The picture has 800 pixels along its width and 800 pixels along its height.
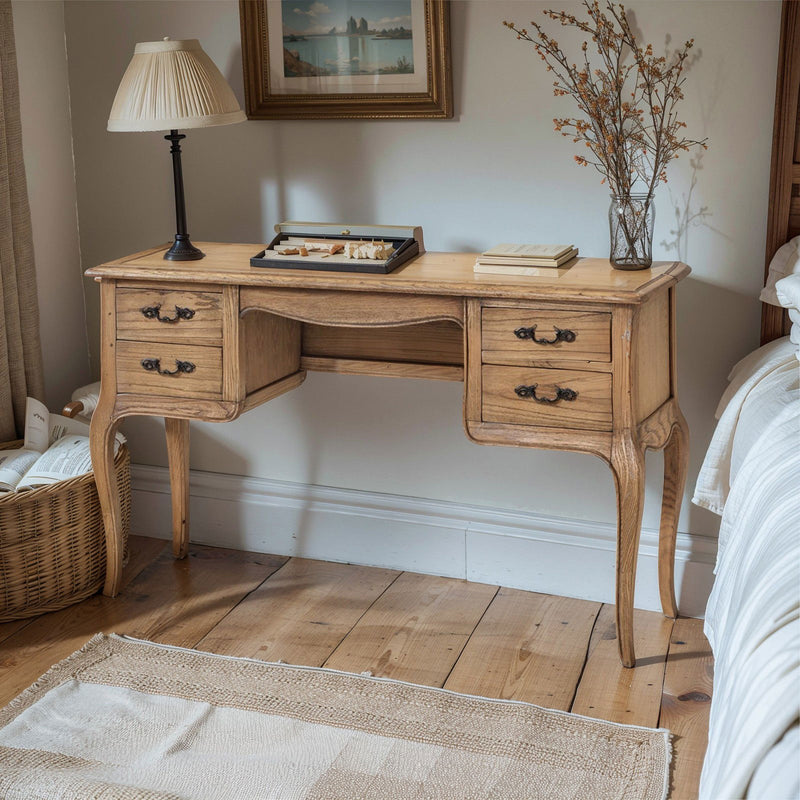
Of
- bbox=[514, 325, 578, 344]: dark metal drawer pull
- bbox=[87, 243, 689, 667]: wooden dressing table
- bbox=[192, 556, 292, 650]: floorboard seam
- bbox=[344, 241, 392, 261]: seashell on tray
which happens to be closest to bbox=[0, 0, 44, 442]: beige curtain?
bbox=[87, 243, 689, 667]: wooden dressing table

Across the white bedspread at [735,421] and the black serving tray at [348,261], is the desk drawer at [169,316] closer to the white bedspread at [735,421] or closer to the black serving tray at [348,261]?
the black serving tray at [348,261]

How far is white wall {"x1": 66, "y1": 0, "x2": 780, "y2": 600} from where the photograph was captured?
2139 millimetres

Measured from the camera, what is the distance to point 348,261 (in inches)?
81.0

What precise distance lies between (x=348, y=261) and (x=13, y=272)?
98cm

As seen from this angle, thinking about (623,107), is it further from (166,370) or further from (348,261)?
(166,370)

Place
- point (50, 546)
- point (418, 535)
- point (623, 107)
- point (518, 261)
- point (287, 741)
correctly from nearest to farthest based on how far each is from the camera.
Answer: point (287, 741) < point (518, 261) < point (623, 107) < point (50, 546) < point (418, 535)

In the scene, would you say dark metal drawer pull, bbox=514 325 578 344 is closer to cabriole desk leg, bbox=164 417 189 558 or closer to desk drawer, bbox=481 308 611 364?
desk drawer, bbox=481 308 611 364

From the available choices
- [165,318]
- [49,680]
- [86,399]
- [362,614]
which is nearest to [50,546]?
[49,680]

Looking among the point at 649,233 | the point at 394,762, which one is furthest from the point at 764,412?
the point at 394,762

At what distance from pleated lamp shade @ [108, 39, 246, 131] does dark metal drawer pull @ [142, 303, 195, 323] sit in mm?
390

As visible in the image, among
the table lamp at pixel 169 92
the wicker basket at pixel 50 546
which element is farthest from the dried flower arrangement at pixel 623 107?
the wicker basket at pixel 50 546

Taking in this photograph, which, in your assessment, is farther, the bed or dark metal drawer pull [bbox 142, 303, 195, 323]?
dark metal drawer pull [bbox 142, 303, 195, 323]

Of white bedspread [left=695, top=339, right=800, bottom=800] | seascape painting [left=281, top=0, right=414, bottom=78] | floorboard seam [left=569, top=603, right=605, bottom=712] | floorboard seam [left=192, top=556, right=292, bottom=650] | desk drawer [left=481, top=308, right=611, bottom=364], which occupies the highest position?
seascape painting [left=281, top=0, right=414, bottom=78]

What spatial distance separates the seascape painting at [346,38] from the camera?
2330mm
